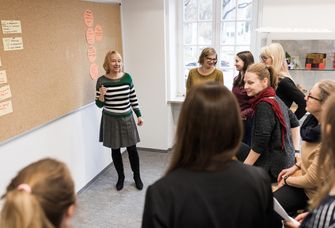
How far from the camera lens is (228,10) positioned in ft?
12.9

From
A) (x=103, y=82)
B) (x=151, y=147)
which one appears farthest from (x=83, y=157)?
(x=151, y=147)

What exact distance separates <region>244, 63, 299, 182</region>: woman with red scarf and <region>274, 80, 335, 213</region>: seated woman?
9 cm

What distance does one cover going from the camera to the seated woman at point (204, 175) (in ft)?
3.34

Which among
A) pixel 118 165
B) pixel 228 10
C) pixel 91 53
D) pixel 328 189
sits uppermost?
pixel 228 10

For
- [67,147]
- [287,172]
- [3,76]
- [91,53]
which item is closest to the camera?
[287,172]

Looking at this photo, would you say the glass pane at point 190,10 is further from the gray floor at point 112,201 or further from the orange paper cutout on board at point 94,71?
the gray floor at point 112,201

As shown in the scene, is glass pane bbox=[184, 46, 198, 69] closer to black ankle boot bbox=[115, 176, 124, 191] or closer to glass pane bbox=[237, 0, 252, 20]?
glass pane bbox=[237, 0, 252, 20]

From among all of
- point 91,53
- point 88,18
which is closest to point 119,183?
point 91,53

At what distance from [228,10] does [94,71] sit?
5.92ft

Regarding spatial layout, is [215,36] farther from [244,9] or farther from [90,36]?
[90,36]

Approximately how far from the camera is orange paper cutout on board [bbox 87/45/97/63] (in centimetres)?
320

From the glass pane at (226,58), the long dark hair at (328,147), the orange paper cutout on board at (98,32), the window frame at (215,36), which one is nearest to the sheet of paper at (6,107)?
the orange paper cutout on board at (98,32)

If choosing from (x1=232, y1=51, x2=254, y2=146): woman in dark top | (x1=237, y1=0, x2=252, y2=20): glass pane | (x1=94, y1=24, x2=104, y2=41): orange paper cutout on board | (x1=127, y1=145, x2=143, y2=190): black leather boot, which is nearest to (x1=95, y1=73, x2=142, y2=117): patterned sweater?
(x1=127, y1=145, x2=143, y2=190): black leather boot

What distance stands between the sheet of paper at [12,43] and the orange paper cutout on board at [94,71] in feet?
3.18
